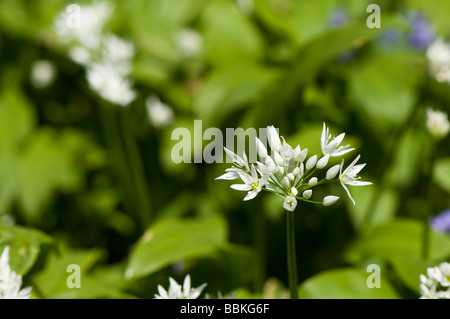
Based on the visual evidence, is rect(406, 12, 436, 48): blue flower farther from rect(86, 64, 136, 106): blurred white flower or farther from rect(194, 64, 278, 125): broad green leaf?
rect(86, 64, 136, 106): blurred white flower

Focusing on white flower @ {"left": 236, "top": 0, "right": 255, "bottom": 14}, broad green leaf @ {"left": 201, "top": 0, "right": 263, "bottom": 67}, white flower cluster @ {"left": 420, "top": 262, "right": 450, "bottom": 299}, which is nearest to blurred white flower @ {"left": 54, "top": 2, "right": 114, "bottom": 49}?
broad green leaf @ {"left": 201, "top": 0, "right": 263, "bottom": 67}

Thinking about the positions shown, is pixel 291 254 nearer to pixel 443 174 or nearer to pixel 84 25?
pixel 443 174

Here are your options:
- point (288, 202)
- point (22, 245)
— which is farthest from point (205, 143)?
point (288, 202)

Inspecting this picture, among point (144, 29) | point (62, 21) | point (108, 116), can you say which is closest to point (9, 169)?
point (108, 116)

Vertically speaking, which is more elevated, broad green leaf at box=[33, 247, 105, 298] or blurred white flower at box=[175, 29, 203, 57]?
blurred white flower at box=[175, 29, 203, 57]

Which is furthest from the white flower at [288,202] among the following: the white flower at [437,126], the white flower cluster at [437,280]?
the white flower at [437,126]

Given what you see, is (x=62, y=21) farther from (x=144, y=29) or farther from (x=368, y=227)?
(x=368, y=227)
